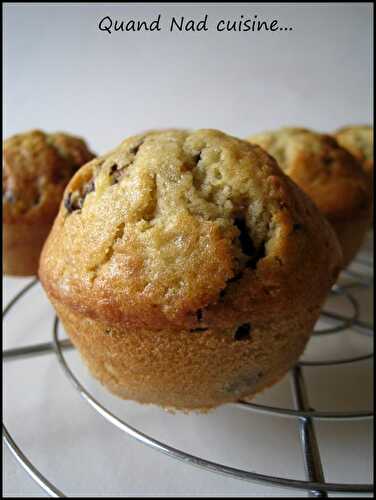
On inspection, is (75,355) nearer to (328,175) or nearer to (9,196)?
(9,196)

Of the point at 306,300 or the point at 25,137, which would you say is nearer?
the point at 306,300

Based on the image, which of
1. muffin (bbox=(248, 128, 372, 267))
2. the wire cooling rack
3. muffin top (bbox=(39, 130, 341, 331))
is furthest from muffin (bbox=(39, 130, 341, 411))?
muffin (bbox=(248, 128, 372, 267))

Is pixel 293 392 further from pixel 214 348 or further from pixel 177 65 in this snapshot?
pixel 177 65

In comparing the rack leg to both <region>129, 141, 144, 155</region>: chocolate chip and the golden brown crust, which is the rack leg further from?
<region>129, 141, 144, 155</region>: chocolate chip

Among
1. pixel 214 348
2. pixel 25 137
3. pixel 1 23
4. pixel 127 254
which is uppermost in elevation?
pixel 1 23

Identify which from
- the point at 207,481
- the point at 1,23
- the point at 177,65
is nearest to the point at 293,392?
the point at 207,481

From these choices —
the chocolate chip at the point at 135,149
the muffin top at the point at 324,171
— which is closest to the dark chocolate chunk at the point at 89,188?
the chocolate chip at the point at 135,149

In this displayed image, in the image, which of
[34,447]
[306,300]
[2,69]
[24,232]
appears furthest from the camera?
[2,69]
